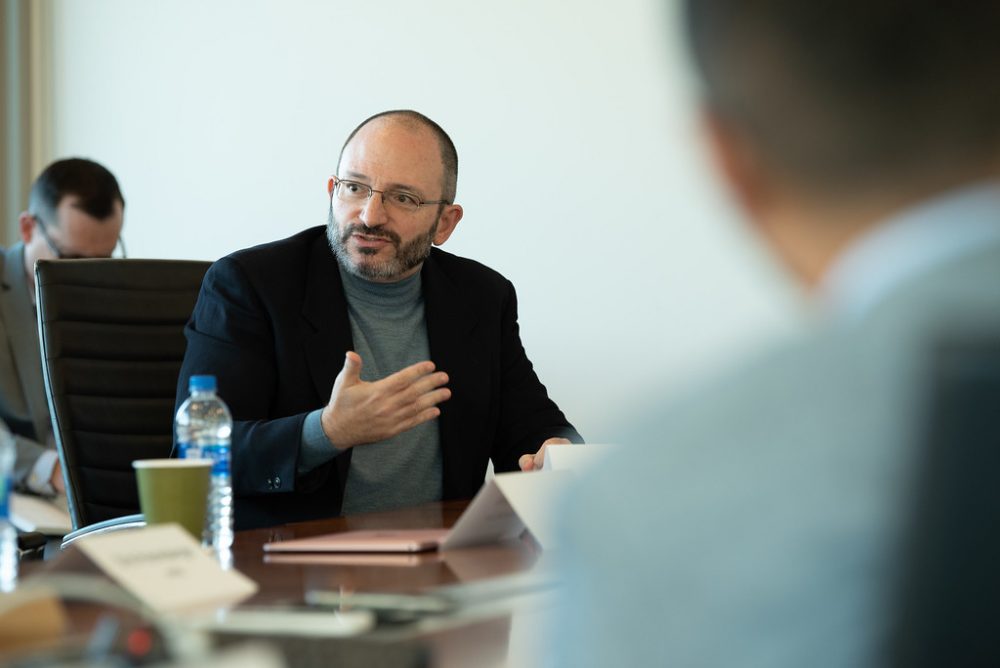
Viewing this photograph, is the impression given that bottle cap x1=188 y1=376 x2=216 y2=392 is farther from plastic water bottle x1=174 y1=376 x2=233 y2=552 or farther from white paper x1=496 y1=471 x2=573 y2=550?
white paper x1=496 y1=471 x2=573 y2=550

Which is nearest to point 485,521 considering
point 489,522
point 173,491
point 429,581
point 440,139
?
point 489,522

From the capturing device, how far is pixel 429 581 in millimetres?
1278

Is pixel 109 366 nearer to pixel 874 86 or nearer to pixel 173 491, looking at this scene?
pixel 173 491

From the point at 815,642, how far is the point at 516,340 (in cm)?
235

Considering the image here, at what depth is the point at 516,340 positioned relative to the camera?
2.80 meters

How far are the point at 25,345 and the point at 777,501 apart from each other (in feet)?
11.0

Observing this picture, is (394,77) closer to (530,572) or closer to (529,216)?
(529,216)

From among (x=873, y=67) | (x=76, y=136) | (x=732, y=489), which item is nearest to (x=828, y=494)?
(x=732, y=489)

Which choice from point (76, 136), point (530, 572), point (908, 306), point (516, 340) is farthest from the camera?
point (76, 136)

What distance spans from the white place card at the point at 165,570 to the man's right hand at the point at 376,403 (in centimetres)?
75

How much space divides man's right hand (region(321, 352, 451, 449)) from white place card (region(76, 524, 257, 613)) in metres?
0.75

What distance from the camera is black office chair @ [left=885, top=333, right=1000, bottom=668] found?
1.45ft

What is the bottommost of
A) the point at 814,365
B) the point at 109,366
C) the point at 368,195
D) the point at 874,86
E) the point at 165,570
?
the point at 109,366

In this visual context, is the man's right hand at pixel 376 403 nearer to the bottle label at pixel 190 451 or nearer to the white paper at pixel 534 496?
the bottle label at pixel 190 451
